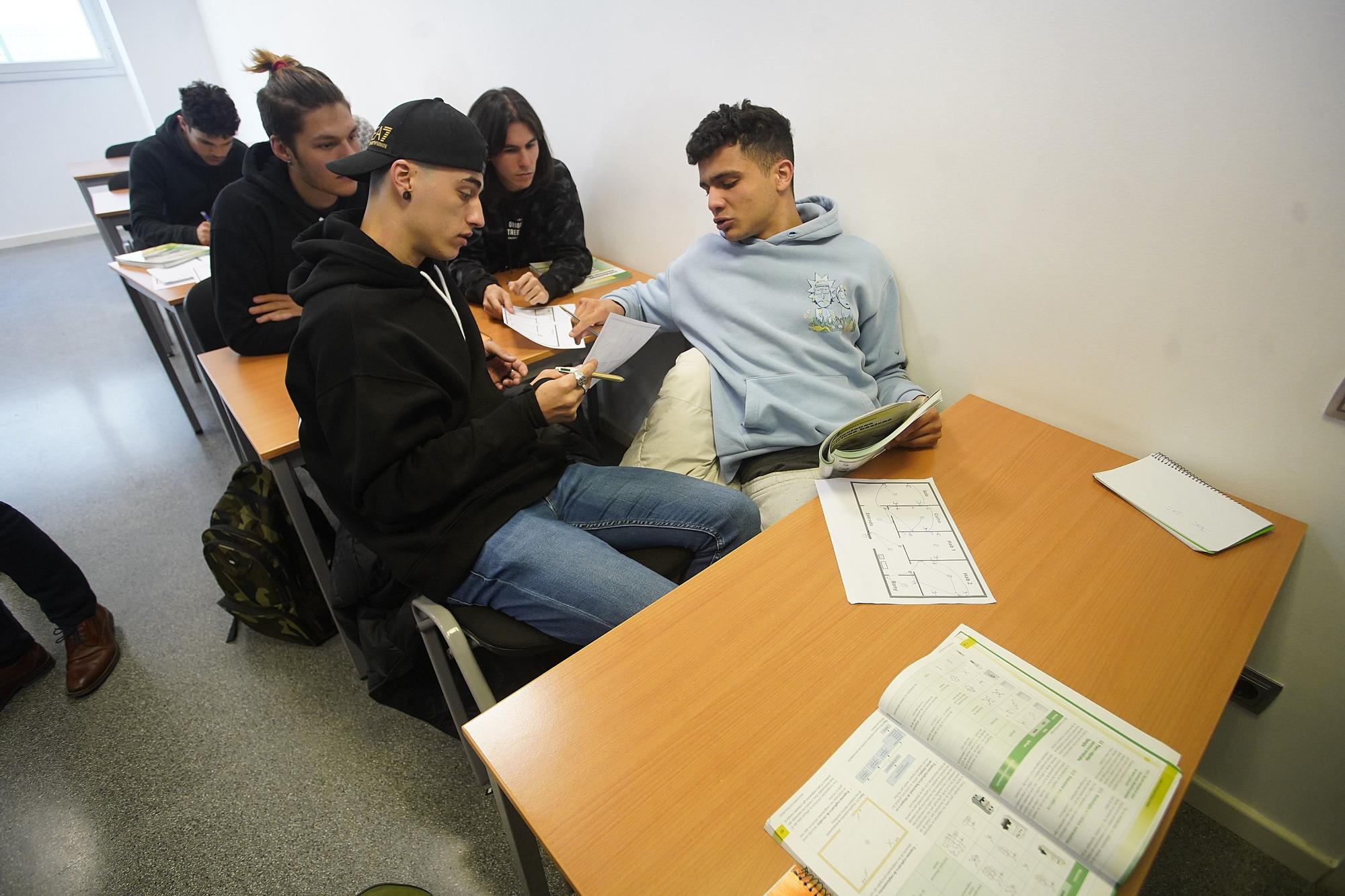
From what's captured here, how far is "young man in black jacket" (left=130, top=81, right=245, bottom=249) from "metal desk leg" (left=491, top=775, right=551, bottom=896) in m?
2.54

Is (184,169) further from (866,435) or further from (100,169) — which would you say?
(866,435)

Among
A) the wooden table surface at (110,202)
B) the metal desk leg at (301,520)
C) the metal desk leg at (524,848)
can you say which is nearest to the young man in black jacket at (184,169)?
the wooden table surface at (110,202)

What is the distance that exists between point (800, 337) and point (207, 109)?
8.47 feet

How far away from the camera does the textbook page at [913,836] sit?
0.60 meters

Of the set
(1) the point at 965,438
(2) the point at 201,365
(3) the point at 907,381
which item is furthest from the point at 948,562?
(2) the point at 201,365

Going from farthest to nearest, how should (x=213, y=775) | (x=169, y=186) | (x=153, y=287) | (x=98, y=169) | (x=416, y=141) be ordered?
(x=98, y=169) → (x=169, y=186) → (x=153, y=287) → (x=213, y=775) → (x=416, y=141)

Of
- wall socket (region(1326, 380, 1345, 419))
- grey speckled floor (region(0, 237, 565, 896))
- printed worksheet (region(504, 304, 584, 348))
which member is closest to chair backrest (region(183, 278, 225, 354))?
grey speckled floor (region(0, 237, 565, 896))

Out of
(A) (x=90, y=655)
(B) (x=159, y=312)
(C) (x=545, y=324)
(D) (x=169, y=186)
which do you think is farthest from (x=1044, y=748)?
(B) (x=159, y=312)

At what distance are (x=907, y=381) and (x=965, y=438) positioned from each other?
0.26m

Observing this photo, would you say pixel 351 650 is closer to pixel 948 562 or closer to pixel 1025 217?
pixel 948 562

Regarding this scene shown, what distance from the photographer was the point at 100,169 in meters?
3.24

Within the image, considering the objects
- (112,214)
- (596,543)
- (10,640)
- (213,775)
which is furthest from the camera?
(112,214)

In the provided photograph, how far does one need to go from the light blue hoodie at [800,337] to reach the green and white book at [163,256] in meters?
1.89

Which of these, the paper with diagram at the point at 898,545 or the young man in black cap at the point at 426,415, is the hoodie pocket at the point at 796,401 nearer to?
the paper with diagram at the point at 898,545
